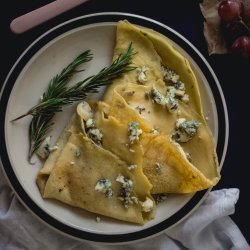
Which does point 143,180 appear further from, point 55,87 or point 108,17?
point 108,17

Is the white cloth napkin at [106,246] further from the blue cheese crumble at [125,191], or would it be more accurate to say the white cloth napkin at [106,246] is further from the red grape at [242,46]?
the red grape at [242,46]

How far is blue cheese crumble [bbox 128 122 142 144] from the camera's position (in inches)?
64.6

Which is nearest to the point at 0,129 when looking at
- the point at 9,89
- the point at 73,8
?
the point at 9,89

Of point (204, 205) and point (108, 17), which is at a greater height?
point (108, 17)

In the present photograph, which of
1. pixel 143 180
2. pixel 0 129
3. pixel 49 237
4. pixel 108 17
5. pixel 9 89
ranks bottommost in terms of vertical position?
pixel 49 237

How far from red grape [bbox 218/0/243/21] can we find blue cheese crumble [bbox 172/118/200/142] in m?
0.40

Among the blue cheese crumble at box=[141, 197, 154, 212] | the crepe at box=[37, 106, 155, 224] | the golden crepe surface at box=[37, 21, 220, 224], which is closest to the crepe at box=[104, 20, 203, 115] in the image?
the golden crepe surface at box=[37, 21, 220, 224]

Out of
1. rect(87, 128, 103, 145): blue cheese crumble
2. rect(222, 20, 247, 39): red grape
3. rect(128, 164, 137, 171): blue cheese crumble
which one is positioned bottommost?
rect(128, 164, 137, 171): blue cheese crumble

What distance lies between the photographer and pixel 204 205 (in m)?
1.85

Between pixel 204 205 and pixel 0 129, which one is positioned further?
pixel 204 205

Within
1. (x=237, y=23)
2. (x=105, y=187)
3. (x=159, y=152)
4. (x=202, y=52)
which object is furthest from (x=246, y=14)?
(x=105, y=187)

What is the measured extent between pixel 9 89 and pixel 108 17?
43cm

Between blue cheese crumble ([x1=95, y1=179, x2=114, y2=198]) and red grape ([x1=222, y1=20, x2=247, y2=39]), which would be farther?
red grape ([x1=222, y1=20, x2=247, y2=39])

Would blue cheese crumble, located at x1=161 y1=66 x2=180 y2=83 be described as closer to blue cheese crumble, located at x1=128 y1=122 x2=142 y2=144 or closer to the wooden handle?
blue cheese crumble, located at x1=128 y1=122 x2=142 y2=144
